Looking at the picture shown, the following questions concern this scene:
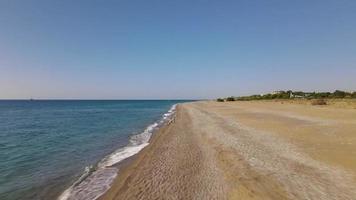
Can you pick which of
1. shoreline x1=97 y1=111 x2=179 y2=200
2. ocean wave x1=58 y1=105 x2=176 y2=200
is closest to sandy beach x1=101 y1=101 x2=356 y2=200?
Answer: shoreline x1=97 y1=111 x2=179 y2=200

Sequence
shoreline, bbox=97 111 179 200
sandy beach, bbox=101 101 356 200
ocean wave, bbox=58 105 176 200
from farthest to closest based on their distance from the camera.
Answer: ocean wave, bbox=58 105 176 200
shoreline, bbox=97 111 179 200
sandy beach, bbox=101 101 356 200

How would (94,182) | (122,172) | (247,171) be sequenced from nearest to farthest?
(247,171)
(94,182)
(122,172)

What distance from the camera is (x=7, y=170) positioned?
12320 millimetres

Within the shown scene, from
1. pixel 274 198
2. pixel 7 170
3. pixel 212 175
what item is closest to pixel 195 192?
pixel 212 175

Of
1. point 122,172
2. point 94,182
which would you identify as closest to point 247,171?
point 122,172

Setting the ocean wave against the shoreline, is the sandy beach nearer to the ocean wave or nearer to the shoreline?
the shoreline

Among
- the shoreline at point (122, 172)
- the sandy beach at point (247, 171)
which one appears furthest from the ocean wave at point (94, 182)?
the sandy beach at point (247, 171)

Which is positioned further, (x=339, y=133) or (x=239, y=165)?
(x=339, y=133)

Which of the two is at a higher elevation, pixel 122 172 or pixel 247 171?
pixel 247 171

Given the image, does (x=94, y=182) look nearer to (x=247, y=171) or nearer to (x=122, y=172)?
(x=122, y=172)

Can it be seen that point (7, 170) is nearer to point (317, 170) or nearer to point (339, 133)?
point (317, 170)

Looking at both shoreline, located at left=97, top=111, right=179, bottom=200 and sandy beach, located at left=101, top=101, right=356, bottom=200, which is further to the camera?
shoreline, located at left=97, top=111, right=179, bottom=200

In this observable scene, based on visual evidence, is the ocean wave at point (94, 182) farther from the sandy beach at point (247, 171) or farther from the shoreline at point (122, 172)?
the sandy beach at point (247, 171)

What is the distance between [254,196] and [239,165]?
10.3 feet
